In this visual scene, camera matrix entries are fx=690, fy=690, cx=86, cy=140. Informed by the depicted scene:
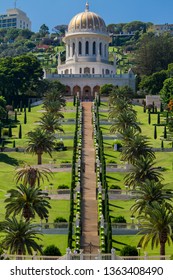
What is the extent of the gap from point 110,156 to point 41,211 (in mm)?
30994

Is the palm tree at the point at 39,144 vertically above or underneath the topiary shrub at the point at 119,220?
above

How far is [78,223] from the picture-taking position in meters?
55.2

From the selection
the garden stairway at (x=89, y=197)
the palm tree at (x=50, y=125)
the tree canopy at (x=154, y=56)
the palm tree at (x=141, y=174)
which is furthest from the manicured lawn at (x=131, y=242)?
the tree canopy at (x=154, y=56)

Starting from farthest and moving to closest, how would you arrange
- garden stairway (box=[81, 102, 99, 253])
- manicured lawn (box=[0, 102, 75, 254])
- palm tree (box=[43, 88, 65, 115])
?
palm tree (box=[43, 88, 65, 115])
manicured lawn (box=[0, 102, 75, 254])
garden stairway (box=[81, 102, 99, 253])

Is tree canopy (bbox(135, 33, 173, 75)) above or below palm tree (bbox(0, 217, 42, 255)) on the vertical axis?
above

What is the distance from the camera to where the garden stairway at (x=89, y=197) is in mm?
53669

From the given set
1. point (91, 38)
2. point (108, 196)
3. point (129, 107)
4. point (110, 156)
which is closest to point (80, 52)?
point (91, 38)

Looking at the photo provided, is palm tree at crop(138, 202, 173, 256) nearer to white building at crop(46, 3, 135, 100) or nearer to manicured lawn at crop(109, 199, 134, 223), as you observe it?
manicured lawn at crop(109, 199, 134, 223)

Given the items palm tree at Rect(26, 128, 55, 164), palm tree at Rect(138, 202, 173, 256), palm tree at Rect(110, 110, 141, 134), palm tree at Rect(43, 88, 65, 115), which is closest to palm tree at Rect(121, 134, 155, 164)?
palm tree at Rect(26, 128, 55, 164)

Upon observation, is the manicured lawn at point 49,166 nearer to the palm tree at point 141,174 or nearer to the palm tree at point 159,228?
the palm tree at point 141,174

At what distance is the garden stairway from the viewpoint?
53669 mm

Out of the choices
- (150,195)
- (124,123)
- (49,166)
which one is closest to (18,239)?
(150,195)

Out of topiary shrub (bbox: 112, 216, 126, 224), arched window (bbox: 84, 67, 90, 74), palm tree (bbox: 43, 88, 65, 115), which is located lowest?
topiary shrub (bbox: 112, 216, 126, 224)
